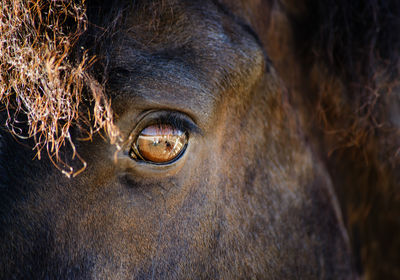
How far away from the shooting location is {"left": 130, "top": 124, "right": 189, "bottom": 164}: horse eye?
107 cm

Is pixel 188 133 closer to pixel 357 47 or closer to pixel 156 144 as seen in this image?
pixel 156 144

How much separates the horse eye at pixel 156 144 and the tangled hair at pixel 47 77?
0.31ft

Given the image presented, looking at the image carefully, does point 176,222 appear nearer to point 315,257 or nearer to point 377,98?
point 315,257

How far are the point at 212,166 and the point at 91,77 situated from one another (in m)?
0.40

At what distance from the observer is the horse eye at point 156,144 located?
3.51 ft

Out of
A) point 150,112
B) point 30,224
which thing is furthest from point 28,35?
point 30,224

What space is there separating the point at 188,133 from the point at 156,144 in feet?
0.30

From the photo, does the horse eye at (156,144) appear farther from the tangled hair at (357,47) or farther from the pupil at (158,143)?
the tangled hair at (357,47)

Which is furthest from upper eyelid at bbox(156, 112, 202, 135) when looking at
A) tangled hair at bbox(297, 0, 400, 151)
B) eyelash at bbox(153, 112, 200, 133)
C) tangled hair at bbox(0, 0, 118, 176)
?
tangled hair at bbox(297, 0, 400, 151)

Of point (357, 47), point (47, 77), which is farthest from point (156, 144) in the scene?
point (357, 47)

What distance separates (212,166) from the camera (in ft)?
3.73

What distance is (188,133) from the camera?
1100 millimetres

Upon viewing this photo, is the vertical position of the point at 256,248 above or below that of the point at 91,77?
below

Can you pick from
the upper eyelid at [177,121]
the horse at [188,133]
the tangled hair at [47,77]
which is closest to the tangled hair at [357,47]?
the horse at [188,133]
